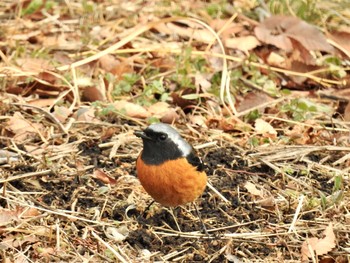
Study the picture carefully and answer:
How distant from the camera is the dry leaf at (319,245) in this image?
16.9 feet

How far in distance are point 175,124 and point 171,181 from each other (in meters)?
1.75

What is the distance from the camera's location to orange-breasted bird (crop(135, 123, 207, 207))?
5.31 metres

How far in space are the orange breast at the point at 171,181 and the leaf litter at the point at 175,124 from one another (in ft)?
0.79

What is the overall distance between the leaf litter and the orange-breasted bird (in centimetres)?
26

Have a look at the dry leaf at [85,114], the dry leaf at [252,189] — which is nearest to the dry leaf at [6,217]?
the dry leaf at [252,189]

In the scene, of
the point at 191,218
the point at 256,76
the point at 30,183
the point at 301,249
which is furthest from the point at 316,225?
the point at 256,76

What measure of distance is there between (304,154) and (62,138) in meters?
2.01

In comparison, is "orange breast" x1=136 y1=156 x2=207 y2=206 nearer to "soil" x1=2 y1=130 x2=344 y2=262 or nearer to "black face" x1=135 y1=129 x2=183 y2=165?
"black face" x1=135 y1=129 x2=183 y2=165

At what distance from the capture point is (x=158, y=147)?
5.40m

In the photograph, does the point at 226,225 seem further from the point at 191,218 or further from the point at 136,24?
the point at 136,24

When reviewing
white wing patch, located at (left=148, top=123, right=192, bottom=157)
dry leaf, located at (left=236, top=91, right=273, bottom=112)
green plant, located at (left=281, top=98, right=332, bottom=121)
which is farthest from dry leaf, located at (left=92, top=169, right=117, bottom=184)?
green plant, located at (left=281, top=98, right=332, bottom=121)

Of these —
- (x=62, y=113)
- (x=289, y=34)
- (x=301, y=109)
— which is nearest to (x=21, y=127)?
(x=62, y=113)

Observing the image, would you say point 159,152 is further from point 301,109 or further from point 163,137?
point 301,109

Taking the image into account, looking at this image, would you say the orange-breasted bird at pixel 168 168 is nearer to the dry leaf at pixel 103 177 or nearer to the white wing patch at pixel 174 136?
the white wing patch at pixel 174 136
